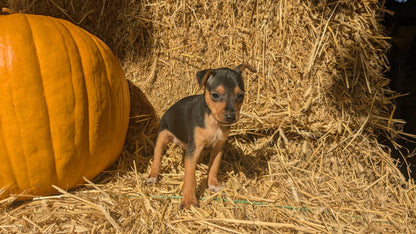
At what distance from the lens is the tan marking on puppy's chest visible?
290 centimetres

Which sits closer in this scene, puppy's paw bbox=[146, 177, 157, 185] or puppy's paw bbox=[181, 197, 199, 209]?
puppy's paw bbox=[181, 197, 199, 209]

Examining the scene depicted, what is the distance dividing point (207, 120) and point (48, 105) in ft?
4.82

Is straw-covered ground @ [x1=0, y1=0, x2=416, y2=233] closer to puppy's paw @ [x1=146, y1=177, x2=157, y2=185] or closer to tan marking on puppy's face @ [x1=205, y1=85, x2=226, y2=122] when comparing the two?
puppy's paw @ [x1=146, y1=177, x2=157, y2=185]

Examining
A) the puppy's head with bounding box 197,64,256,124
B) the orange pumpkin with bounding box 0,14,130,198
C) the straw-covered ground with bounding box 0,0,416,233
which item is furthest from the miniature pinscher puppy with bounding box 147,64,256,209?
the orange pumpkin with bounding box 0,14,130,198

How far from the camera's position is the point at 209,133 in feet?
9.53

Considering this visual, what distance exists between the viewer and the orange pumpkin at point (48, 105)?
7.77 feet

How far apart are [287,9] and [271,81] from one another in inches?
36.0

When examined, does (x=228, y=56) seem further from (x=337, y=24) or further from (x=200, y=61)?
(x=337, y=24)

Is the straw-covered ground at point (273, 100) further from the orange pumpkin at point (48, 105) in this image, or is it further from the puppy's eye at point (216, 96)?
the puppy's eye at point (216, 96)

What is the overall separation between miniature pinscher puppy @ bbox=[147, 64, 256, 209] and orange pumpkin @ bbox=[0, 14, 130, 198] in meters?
0.80

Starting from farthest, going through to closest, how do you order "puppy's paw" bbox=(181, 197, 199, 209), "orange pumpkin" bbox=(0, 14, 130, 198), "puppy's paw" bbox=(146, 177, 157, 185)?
"puppy's paw" bbox=(146, 177, 157, 185)
"puppy's paw" bbox=(181, 197, 199, 209)
"orange pumpkin" bbox=(0, 14, 130, 198)

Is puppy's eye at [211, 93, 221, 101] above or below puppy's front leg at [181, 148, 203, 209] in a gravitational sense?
above

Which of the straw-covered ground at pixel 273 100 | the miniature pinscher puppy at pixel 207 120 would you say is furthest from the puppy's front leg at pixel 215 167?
the straw-covered ground at pixel 273 100

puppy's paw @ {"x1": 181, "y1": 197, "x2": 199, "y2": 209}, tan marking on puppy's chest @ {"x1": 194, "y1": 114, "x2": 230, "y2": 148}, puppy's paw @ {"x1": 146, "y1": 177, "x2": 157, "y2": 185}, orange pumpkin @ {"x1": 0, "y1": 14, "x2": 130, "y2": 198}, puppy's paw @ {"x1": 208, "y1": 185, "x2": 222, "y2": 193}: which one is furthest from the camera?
puppy's paw @ {"x1": 146, "y1": 177, "x2": 157, "y2": 185}
